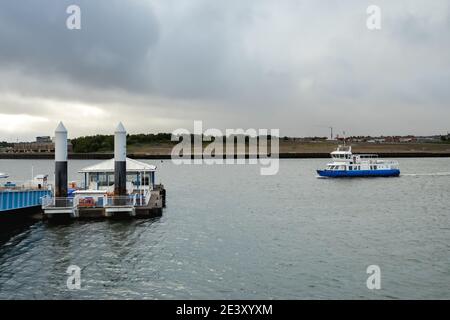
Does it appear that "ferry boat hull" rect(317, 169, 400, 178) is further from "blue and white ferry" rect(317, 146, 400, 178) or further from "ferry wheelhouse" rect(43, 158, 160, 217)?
"ferry wheelhouse" rect(43, 158, 160, 217)

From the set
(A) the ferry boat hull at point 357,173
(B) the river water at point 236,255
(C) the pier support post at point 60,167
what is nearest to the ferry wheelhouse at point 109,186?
(C) the pier support post at point 60,167

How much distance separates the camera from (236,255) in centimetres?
3106

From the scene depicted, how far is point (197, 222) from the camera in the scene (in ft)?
146

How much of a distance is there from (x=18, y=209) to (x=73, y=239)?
836 cm

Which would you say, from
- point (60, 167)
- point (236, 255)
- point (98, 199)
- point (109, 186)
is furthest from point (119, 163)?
point (236, 255)

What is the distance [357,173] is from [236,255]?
254 feet

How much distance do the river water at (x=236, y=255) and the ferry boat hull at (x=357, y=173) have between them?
4947 cm

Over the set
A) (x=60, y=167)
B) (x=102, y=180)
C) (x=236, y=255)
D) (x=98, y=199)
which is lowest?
(x=236, y=255)

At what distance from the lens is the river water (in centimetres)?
2425

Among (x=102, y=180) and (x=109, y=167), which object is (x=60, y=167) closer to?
(x=109, y=167)

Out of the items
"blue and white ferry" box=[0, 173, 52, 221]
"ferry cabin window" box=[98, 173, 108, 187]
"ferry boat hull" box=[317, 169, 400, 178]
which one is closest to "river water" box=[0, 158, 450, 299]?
"blue and white ferry" box=[0, 173, 52, 221]

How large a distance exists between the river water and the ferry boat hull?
49470mm
